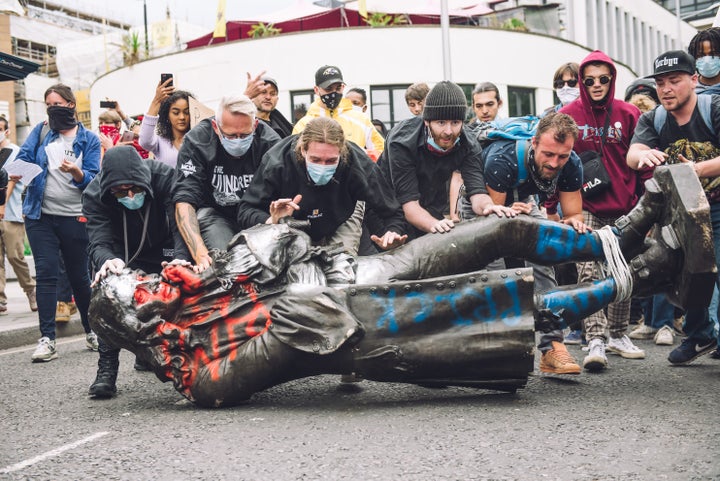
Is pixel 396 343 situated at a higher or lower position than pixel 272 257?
lower

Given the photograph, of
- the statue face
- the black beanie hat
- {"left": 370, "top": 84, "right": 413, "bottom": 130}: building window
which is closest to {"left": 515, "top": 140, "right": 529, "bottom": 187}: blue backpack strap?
the black beanie hat

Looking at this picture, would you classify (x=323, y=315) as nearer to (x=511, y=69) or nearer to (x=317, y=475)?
(x=317, y=475)

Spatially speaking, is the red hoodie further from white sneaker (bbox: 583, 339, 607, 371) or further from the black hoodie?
the black hoodie

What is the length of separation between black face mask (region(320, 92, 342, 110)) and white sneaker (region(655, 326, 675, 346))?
3.29 meters

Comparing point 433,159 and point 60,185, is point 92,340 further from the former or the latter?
point 433,159

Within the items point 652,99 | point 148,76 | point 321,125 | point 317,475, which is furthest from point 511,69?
point 317,475

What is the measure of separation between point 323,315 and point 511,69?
2275 centimetres

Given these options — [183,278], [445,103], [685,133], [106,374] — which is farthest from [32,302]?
[685,133]

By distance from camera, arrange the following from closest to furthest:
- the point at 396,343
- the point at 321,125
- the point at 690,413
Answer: the point at 690,413 < the point at 396,343 < the point at 321,125

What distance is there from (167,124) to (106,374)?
7.63 feet

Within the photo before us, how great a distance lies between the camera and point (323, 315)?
3.96 m

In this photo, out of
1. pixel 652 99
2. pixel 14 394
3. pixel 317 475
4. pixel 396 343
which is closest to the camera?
pixel 317 475

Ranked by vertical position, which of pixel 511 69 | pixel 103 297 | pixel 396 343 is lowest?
pixel 396 343

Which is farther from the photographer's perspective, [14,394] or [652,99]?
[652,99]
